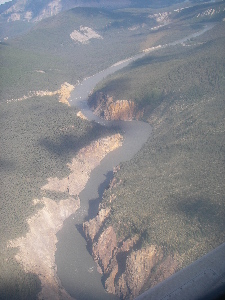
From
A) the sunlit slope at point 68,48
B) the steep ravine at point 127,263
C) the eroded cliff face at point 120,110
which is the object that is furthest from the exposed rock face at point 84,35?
the steep ravine at point 127,263

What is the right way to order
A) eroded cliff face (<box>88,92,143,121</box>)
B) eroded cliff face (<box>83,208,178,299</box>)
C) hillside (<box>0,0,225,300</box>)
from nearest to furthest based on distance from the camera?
eroded cliff face (<box>83,208,178,299</box>) < hillside (<box>0,0,225,300</box>) < eroded cliff face (<box>88,92,143,121</box>)

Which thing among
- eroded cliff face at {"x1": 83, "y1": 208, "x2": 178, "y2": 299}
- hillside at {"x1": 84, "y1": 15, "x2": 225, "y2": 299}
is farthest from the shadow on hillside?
eroded cliff face at {"x1": 83, "y1": 208, "x2": 178, "y2": 299}

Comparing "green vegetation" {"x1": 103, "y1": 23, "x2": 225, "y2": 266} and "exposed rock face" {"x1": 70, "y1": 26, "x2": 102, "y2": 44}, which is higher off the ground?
"green vegetation" {"x1": 103, "y1": 23, "x2": 225, "y2": 266}

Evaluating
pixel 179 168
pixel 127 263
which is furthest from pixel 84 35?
pixel 127 263

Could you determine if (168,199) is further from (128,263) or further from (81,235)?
(81,235)

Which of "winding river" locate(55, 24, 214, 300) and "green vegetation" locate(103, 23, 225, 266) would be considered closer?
"green vegetation" locate(103, 23, 225, 266)

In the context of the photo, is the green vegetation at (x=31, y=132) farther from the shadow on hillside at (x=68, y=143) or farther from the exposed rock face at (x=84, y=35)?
the exposed rock face at (x=84, y=35)

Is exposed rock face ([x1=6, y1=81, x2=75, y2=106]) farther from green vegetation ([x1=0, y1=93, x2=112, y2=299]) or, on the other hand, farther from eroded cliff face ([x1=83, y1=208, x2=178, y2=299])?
eroded cliff face ([x1=83, y1=208, x2=178, y2=299])
